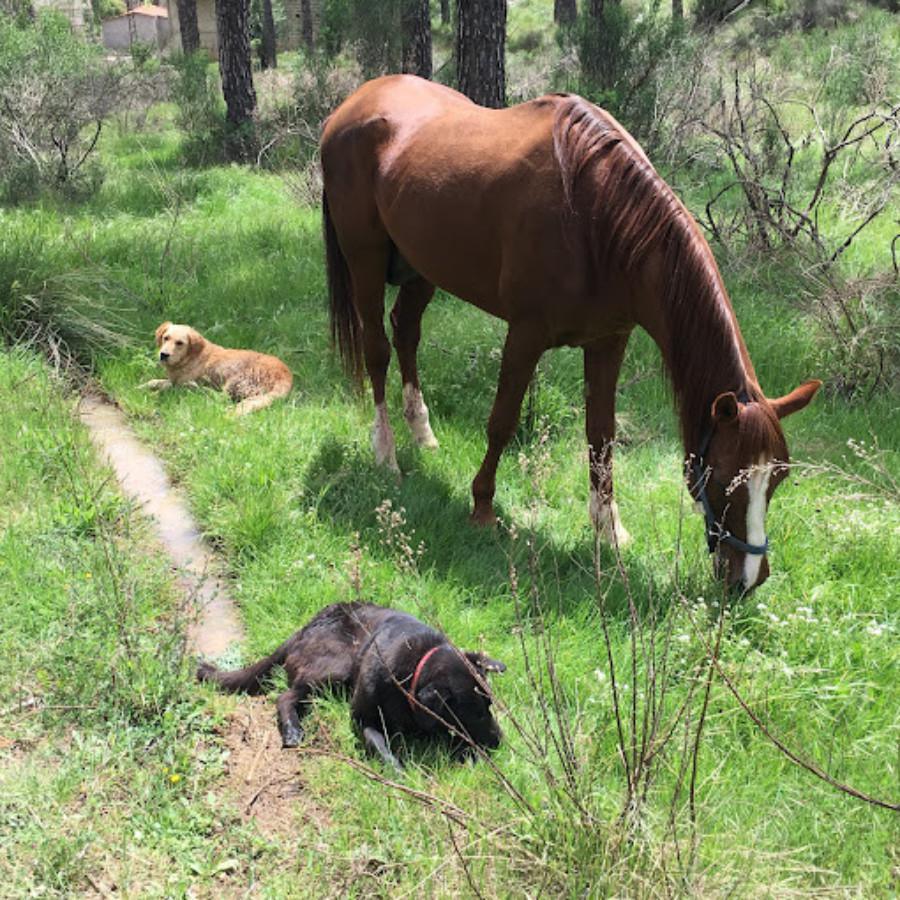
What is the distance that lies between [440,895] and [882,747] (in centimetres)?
155

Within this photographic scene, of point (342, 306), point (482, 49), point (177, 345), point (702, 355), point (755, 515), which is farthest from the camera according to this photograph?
point (482, 49)

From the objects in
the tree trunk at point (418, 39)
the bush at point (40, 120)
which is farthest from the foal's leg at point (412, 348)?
the tree trunk at point (418, 39)

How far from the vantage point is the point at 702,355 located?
330cm

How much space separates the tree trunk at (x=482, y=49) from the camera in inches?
312

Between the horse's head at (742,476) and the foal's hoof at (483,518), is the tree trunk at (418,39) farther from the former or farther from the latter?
the horse's head at (742,476)

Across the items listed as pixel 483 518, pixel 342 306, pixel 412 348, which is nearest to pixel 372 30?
pixel 342 306

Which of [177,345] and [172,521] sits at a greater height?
[177,345]

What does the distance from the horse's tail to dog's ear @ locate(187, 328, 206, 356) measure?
1141 mm

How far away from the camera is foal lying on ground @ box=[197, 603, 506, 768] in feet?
9.07

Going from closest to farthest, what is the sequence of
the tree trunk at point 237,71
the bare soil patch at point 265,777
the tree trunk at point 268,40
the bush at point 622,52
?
1. the bare soil patch at point 265,777
2. the bush at point 622,52
3. the tree trunk at point 237,71
4. the tree trunk at point 268,40

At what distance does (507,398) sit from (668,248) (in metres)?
1.13

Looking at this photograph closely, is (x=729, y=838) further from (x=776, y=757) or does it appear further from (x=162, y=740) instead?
(x=162, y=740)

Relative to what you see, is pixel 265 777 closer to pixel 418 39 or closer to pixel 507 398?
pixel 507 398

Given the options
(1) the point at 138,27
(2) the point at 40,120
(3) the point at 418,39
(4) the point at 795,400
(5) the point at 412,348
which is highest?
(1) the point at 138,27
